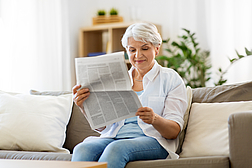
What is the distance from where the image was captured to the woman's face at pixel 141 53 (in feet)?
5.26

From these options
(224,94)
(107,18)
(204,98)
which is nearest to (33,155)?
(204,98)

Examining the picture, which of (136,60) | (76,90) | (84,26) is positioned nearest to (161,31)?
(84,26)

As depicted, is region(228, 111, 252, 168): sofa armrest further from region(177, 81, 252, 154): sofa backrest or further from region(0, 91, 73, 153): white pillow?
region(0, 91, 73, 153): white pillow

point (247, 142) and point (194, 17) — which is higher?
point (194, 17)

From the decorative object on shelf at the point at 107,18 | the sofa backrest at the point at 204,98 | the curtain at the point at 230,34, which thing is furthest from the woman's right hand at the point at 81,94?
the decorative object on shelf at the point at 107,18

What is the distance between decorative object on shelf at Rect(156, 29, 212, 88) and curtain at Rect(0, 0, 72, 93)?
1050mm

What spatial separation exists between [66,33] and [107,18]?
0.48 metres

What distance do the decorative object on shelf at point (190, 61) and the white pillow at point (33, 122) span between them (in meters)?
1.30

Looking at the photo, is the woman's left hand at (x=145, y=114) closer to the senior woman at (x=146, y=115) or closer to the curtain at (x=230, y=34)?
the senior woman at (x=146, y=115)

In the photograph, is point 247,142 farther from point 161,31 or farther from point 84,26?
point 84,26

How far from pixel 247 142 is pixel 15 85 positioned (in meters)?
2.16

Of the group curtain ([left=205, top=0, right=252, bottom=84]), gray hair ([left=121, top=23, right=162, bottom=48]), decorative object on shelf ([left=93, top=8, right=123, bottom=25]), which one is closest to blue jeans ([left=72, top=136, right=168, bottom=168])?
gray hair ([left=121, top=23, right=162, bottom=48])

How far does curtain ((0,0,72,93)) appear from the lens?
9.14 ft

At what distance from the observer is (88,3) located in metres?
3.81
